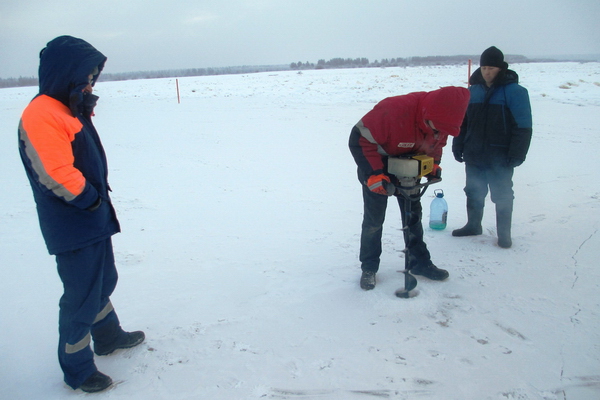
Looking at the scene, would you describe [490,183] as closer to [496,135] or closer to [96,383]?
[496,135]

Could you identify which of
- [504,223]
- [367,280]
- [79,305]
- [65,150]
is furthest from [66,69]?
[504,223]

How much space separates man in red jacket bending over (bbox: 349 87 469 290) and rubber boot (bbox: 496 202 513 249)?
1.16 metres

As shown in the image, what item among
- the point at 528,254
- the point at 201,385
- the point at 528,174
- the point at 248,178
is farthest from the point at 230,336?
the point at 528,174

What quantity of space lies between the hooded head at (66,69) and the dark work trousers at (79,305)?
78 centimetres

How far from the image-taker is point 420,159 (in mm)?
3008

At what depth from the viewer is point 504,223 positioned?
4.07 metres

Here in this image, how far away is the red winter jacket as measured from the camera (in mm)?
2820

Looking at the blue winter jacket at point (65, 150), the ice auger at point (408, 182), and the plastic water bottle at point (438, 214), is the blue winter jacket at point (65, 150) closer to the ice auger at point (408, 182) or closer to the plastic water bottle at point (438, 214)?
the ice auger at point (408, 182)

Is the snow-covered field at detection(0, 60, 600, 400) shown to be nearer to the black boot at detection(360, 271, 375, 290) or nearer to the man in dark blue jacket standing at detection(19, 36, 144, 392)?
the black boot at detection(360, 271, 375, 290)

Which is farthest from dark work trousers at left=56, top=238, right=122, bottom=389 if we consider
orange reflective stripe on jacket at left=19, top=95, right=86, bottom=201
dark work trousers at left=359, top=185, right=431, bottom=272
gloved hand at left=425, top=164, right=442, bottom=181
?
gloved hand at left=425, top=164, right=442, bottom=181

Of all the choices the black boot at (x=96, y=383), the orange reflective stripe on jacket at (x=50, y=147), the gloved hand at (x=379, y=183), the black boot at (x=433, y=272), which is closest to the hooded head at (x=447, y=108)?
the gloved hand at (x=379, y=183)

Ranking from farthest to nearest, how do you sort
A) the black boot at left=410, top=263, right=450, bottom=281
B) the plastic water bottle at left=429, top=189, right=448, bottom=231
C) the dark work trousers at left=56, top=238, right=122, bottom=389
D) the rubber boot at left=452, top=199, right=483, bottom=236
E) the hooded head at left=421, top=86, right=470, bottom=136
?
the plastic water bottle at left=429, top=189, right=448, bottom=231
the rubber boot at left=452, top=199, right=483, bottom=236
the black boot at left=410, top=263, right=450, bottom=281
the hooded head at left=421, top=86, right=470, bottom=136
the dark work trousers at left=56, top=238, right=122, bottom=389

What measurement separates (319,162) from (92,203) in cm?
583

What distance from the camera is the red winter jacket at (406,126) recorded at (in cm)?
282
